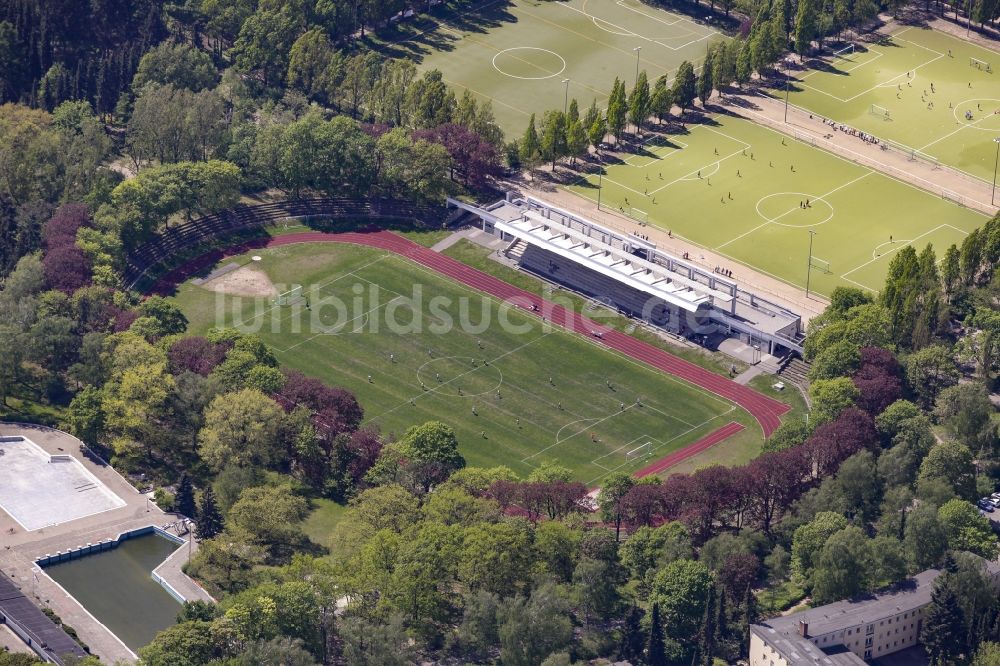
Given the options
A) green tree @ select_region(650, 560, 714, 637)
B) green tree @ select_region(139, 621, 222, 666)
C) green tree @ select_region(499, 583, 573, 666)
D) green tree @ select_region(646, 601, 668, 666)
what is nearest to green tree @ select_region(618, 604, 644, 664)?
green tree @ select_region(646, 601, 668, 666)

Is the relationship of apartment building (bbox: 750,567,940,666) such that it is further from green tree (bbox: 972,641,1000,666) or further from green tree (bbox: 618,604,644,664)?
green tree (bbox: 618,604,644,664)

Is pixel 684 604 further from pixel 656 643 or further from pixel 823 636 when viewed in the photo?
pixel 823 636

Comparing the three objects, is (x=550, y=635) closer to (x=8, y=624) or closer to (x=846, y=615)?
(x=846, y=615)

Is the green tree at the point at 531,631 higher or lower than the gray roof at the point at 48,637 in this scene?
higher

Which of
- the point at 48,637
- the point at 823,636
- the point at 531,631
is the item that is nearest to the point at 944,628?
the point at 823,636

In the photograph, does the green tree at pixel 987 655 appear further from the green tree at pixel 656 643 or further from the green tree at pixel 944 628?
the green tree at pixel 656 643

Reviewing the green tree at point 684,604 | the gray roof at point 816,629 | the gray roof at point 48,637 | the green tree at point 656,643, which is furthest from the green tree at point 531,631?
the gray roof at point 48,637

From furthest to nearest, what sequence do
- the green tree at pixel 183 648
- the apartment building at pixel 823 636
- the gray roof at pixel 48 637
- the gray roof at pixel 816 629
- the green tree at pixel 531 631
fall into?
1. the gray roof at pixel 48 637
2. the green tree at pixel 531 631
3. the apartment building at pixel 823 636
4. the gray roof at pixel 816 629
5. the green tree at pixel 183 648

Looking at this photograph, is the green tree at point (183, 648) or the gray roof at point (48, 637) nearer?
the green tree at point (183, 648)

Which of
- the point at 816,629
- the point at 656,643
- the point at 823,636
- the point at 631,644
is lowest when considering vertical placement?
the point at 631,644

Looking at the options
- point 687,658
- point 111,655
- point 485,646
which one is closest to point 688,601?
point 687,658
